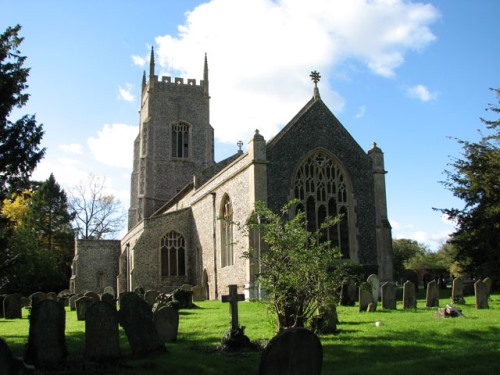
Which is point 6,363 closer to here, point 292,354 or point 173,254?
point 292,354

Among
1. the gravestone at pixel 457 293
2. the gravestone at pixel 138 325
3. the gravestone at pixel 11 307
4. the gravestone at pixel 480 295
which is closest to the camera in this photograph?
the gravestone at pixel 138 325

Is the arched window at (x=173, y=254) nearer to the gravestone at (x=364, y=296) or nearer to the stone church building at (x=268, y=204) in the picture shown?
the stone church building at (x=268, y=204)

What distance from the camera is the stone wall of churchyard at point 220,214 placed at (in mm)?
22688

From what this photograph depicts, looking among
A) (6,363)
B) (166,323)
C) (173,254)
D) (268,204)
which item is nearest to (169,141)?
(173,254)

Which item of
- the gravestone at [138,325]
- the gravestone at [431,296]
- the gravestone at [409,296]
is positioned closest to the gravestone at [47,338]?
the gravestone at [138,325]

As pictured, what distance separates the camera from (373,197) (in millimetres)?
23781

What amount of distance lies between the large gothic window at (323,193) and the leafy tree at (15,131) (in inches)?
438

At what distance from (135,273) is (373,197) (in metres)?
13.1

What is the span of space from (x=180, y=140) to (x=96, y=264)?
12165 millimetres

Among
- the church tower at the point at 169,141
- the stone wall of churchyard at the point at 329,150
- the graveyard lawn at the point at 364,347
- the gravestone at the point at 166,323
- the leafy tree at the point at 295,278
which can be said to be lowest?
the graveyard lawn at the point at 364,347

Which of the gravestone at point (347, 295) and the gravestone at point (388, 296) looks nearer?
the gravestone at point (388, 296)

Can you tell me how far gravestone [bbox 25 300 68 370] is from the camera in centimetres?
853

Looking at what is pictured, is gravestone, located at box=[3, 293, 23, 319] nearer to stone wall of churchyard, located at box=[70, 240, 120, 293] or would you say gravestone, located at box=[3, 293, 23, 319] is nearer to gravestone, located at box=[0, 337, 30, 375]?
gravestone, located at box=[0, 337, 30, 375]

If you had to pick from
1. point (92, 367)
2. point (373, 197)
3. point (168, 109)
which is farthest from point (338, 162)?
point (168, 109)
